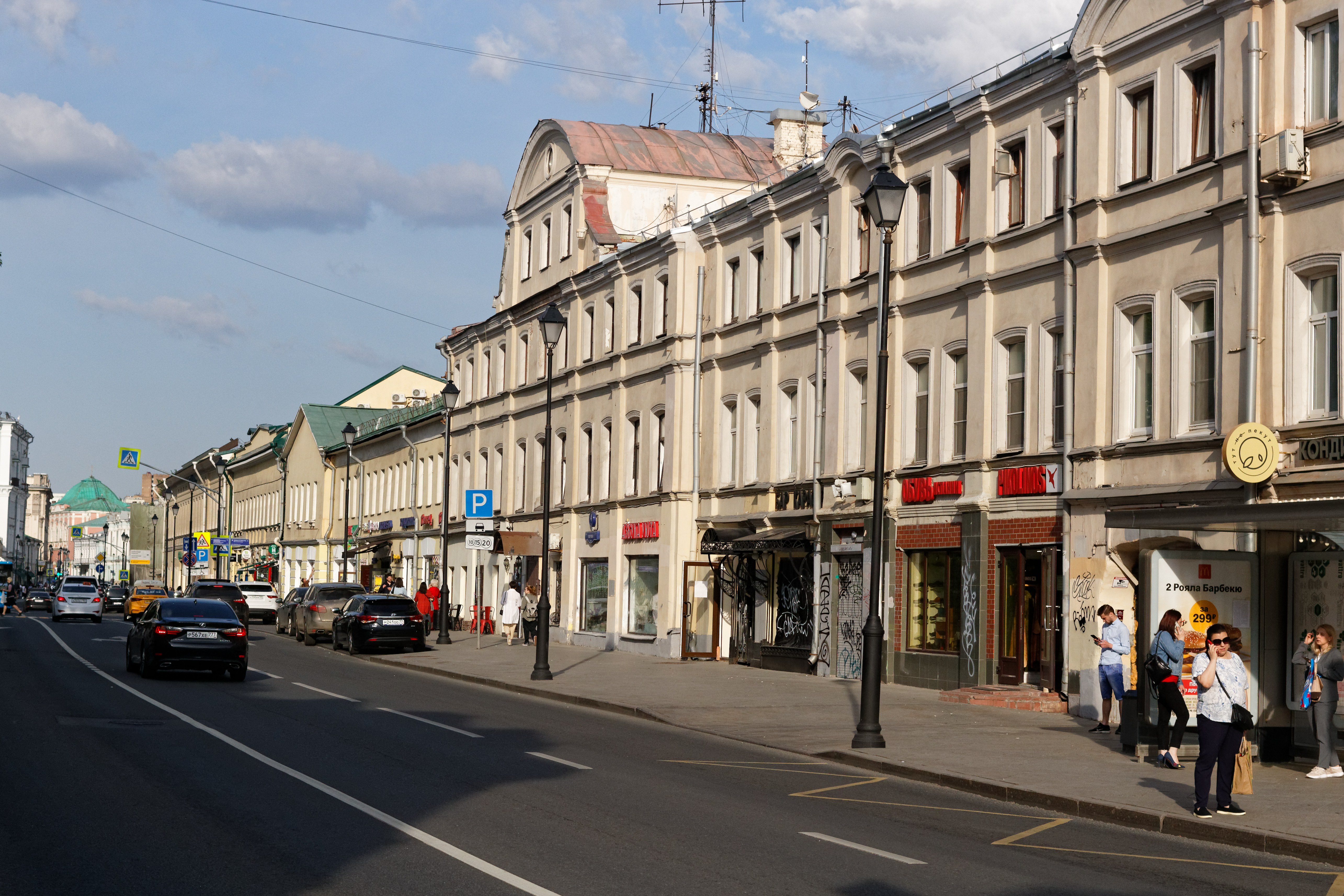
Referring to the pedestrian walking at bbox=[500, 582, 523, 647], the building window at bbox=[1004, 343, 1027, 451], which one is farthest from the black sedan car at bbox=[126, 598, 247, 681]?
the pedestrian walking at bbox=[500, 582, 523, 647]

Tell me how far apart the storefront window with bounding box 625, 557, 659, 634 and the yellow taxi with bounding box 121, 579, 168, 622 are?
31.9m

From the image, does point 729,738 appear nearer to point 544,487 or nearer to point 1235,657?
point 1235,657

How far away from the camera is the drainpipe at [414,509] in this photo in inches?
2395

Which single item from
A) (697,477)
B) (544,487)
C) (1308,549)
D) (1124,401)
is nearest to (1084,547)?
(1124,401)

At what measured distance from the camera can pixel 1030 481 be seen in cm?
2491

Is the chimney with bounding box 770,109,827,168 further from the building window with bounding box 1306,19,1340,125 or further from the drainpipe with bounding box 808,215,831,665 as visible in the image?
the building window with bounding box 1306,19,1340,125

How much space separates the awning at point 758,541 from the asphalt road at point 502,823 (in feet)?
39.3

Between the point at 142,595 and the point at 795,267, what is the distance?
4392 cm

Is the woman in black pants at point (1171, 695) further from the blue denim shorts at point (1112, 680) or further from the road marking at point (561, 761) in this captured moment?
the road marking at point (561, 761)

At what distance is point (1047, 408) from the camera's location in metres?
24.8

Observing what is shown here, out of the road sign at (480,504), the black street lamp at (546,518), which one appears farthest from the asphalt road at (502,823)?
the road sign at (480,504)

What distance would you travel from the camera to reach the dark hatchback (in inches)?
1538

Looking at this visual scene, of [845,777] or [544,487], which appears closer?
[845,777]

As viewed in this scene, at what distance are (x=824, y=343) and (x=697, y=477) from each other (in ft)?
22.6
